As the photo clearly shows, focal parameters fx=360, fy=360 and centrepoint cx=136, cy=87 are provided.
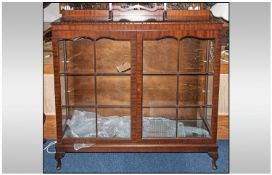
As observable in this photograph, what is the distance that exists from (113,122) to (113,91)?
0.21m

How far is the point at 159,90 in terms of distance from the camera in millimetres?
2293

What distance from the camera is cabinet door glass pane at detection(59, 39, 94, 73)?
2.11 meters

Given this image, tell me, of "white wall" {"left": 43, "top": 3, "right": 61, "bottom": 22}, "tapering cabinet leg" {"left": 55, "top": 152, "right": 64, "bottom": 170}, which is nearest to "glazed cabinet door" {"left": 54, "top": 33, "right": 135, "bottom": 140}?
"tapering cabinet leg" {"left": 55, "top": 152, "right": 64, "bottom": 170}

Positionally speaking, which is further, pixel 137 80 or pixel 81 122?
pixel 81 122

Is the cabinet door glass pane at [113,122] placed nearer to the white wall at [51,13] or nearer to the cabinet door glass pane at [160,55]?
the cabinet door glass pane at [160,55]

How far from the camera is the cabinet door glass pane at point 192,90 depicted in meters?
2.20

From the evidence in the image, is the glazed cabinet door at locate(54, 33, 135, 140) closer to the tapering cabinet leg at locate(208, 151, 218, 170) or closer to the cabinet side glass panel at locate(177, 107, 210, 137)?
the cabinet side glass panel at locate(177, 107, 210, 137)

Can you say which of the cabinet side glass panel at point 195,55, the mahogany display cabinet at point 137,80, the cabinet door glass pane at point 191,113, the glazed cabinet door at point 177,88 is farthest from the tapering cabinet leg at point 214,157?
the cabinet side glass panel at point 195,55

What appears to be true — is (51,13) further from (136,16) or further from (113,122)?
(113,122)

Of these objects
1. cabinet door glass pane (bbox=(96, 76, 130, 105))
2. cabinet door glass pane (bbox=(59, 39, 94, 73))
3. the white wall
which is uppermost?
the white wall

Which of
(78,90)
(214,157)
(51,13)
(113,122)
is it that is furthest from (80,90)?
(214,157)

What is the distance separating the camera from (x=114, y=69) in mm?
2219

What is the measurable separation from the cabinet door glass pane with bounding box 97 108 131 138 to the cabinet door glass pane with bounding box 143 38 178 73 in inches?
12.3

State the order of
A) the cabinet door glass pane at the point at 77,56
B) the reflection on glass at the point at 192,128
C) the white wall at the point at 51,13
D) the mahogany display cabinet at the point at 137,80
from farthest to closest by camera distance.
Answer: the white wall at the point at 51,13, the reflection on glass at the point at 192,128, the cabinet door glass pane at the point at 77,56, the mahogany display cabinet at the point at 137,80
